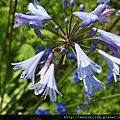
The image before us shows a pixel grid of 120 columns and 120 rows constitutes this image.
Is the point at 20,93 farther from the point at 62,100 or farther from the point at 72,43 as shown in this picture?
the point at 72,43

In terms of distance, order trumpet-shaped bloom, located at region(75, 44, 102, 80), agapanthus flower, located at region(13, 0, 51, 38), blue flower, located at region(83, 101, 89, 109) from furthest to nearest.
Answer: blue flower, located at region(83, 101, 89, 109) → agapanthus flower, located at region(13, 0, 51, 38) → trumpet-shaped bloom, located at region(75, 44, 102, 80)

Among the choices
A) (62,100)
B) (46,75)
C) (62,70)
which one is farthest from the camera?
(62,70)

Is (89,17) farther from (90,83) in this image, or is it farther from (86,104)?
(86,104)

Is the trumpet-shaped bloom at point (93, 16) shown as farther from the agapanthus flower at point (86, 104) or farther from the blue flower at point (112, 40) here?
the agapanthus flower at point (86, 104)

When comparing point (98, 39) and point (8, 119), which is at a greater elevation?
point (98, 39)

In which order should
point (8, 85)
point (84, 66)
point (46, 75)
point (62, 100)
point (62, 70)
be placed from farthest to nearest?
point (62, 70)
point (62, 100)
point (8, 85)
point (46, 75)
point (84, 66)

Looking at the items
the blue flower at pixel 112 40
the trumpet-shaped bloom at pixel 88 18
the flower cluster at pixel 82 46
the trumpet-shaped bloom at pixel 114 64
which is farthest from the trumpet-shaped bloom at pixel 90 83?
the trumpet-shaped bloom at pixel 88 18

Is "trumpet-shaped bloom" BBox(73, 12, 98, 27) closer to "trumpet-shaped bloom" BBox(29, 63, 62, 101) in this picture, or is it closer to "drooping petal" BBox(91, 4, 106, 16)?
"drooping petal" BBox(91, 4, 106, 16)

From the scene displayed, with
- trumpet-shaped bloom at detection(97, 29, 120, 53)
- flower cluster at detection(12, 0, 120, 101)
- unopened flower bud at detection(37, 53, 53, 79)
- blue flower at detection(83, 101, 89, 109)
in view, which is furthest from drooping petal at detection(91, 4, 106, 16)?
blue flower at detection(83, 101, 89, 109)

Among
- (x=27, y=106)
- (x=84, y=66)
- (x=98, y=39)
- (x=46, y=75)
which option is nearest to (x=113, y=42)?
(x=98, y=39)

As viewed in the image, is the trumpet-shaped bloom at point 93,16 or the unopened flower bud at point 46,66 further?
the unopened flower bud at point 46,66

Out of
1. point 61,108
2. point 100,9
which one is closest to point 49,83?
point 100,9
